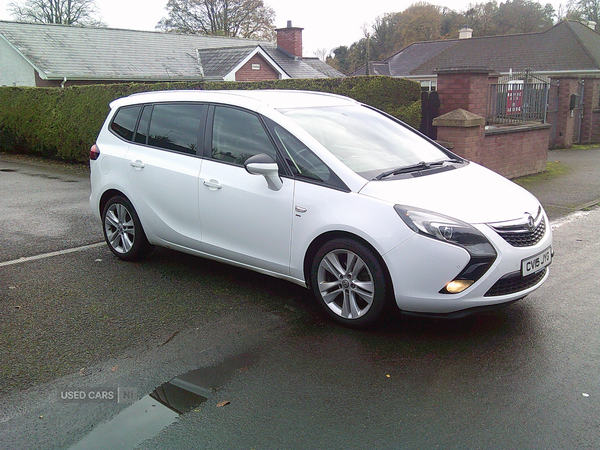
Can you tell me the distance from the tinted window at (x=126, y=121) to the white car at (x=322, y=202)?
16mm

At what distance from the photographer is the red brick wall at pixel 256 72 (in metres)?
31.7

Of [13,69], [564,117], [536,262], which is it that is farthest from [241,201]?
[13,69]

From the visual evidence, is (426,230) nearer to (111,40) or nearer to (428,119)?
(428,119)

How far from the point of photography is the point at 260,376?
152 inches

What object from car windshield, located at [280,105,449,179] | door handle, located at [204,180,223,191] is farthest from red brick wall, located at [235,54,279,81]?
door handle, located at [204,180,223,191]

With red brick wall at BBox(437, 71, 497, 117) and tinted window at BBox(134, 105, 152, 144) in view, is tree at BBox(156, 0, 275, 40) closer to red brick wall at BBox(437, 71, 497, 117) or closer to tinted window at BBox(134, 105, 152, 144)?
red brick wall at BBox(437, 71, 497, 117)

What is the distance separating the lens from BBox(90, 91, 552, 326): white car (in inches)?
165

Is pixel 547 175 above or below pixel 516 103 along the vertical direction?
below

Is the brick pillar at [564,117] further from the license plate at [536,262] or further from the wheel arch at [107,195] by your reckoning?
the wheel arch at [107,195]

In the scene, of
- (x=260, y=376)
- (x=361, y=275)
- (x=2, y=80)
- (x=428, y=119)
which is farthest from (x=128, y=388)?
(x=2, y=80)

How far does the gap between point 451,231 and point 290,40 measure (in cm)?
Result: 3492

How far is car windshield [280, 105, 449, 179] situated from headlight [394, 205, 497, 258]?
652mm

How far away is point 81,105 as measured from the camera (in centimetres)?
1502

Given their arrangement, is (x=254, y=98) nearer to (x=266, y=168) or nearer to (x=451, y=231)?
(x=266, y=168)
